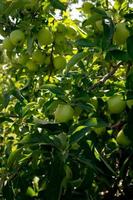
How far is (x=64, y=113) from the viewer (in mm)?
1683

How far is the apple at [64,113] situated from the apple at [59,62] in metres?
0.37

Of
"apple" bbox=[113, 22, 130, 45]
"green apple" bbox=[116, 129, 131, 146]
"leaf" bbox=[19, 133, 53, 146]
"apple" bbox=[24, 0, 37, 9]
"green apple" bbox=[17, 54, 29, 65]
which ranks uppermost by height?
"apple" bbox=[24, 0, 37, 9]

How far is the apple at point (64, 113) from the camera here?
1678 millimetres

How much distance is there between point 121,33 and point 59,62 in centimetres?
44

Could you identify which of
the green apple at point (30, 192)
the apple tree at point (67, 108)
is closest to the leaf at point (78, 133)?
the apple tree at point (67, 108)

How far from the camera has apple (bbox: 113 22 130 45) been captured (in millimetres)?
1670

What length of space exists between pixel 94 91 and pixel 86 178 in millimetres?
403

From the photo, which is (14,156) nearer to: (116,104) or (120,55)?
(116,104)

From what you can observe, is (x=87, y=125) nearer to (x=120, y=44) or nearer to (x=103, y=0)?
(x=120, y=44)

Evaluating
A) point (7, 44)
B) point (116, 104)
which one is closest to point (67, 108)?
point (116, 104)

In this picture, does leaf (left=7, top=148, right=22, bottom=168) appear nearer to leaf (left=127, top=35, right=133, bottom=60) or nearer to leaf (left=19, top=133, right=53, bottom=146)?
leaf (left=19, top=133, right=53, bottom=146)

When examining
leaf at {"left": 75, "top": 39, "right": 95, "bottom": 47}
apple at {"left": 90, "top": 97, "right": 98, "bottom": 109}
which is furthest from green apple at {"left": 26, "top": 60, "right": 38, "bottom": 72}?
leaf at {"left": 75, "top": 39, "right": 95, "bottom": 47}

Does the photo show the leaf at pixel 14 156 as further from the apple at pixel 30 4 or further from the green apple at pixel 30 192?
the apple at pixel 30 4

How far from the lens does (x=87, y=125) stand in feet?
4.86
